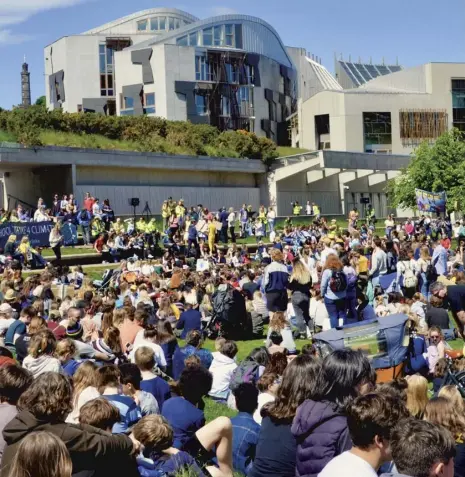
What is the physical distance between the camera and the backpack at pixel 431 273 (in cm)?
1968

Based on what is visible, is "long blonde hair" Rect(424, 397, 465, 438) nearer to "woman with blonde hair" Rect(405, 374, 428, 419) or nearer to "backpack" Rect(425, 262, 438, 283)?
"woman with blonde hair" Rect(405, 374, 428, 419)

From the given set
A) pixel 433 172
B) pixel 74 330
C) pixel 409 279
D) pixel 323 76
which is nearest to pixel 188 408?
pixel 74 330

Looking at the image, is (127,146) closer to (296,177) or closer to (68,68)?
(296,177)

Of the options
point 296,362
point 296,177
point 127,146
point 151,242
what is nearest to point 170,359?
point 296,362

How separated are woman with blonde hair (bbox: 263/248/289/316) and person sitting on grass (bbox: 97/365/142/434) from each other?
30.0 ft

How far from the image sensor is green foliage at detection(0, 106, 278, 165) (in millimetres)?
42159

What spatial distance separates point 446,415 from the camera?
6191 mm

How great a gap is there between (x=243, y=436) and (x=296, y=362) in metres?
1.18

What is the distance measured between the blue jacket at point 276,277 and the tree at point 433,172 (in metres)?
38.7

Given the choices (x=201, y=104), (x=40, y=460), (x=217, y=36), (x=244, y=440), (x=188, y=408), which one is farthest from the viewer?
(x=217, y=36)

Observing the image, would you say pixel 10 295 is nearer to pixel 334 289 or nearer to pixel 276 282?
pixel 276 282

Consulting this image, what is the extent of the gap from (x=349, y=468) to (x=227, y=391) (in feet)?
22.4

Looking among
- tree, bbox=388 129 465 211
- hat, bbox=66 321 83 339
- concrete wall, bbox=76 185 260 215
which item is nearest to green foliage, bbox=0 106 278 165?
concrete wall, bbox=76 185 260 215

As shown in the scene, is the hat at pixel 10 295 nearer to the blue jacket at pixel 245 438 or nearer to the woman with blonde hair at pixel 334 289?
the woman with blonde hair at pixel 334 289
